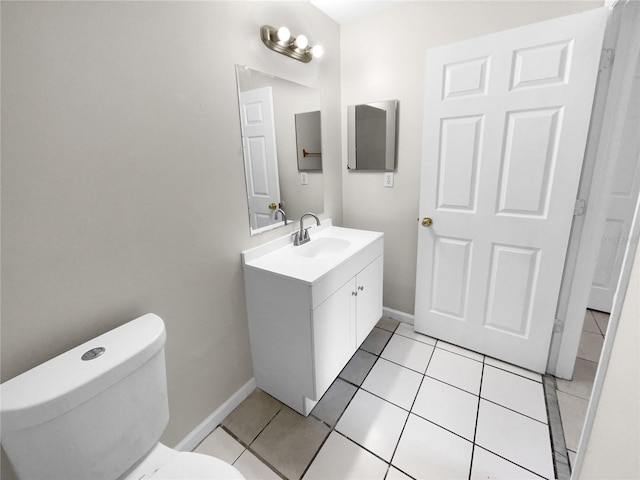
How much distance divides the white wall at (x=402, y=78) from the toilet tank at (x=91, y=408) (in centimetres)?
167

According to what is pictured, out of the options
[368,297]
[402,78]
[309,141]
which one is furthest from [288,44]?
[368,297]

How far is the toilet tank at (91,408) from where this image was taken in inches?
28.7

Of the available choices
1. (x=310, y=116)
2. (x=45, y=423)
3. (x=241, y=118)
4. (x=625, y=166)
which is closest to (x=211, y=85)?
(x=241, y=118)

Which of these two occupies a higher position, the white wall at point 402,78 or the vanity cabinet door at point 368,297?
the white wall at point 402,78

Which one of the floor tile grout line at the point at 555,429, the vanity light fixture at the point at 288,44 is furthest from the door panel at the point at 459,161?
the floor tile grout line at the point at 555,429

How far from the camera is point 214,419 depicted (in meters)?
1.50

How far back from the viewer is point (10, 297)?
83cm

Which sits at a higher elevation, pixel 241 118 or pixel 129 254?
pixel 241 118

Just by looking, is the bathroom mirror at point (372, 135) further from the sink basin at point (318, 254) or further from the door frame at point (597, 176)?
the door frame at point (597, 176)

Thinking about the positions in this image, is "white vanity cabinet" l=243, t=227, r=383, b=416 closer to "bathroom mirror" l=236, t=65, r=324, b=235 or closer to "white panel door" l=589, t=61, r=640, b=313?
"bathroom mirror" l=236, t=65, r=324, b=235

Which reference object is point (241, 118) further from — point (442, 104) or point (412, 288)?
point (412, 288)

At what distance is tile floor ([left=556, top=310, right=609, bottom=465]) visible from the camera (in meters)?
1.43

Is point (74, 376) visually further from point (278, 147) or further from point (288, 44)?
point (288, 44)

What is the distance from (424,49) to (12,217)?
2.12 meters
